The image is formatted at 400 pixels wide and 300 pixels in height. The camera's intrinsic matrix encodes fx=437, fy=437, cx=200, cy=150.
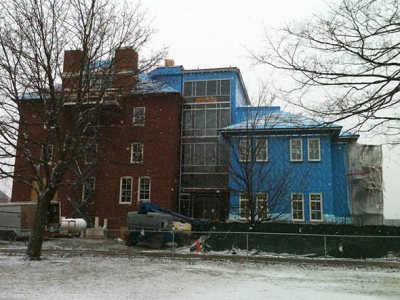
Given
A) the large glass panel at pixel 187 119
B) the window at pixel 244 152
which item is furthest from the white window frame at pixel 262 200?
the large glass panel at pixel 187 119

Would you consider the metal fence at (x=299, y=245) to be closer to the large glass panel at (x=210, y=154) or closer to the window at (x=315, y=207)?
the window at (x=315, y=207)

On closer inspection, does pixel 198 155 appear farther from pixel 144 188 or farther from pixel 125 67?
pixel 125 67

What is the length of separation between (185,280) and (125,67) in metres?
9.93

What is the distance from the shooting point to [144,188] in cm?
3634

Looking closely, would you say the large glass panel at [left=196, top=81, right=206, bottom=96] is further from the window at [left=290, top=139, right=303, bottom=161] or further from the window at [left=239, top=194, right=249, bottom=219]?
the window at [left=239, top=194, right=249, bottom=219]

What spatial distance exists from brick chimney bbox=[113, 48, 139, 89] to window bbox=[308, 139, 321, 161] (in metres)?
18.8

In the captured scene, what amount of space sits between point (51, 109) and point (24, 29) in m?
3.38

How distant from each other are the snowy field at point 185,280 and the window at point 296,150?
16.5 meters

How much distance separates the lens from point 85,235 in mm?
31859

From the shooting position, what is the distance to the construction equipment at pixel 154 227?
23.6 m

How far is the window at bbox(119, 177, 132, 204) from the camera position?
36.4 m

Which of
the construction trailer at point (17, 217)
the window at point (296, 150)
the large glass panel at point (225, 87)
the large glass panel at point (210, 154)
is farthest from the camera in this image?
the large glass panel at point (225, 87)

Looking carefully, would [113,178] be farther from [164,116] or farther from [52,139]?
[52,139]

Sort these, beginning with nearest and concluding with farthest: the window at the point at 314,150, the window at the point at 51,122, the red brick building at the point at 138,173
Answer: the window at the point at 51,122, the window at the point at 314,150, the red brick building at the point at 138,173
